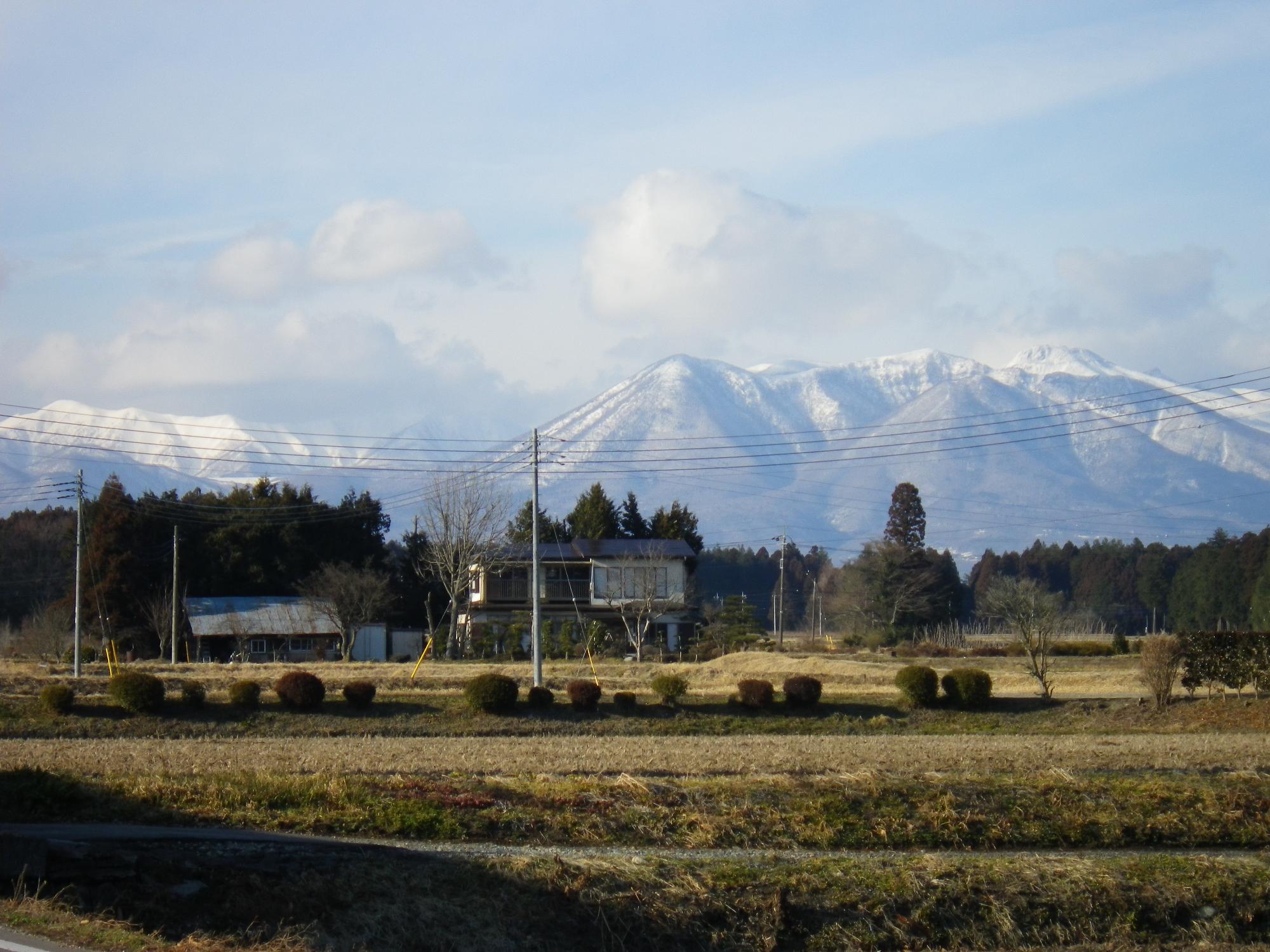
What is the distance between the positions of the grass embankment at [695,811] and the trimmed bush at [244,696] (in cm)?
2117

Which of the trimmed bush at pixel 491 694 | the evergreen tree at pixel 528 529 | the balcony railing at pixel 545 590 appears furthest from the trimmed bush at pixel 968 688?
the evergreen tree at pixel 528 529

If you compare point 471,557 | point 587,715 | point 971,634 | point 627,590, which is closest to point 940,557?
point 971,634

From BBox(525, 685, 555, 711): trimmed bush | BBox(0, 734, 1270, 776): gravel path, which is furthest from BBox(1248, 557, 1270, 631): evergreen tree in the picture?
BBox(525, 685, 555, 711): trimmed bush

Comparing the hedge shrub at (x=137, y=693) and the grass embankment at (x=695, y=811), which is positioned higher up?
the grass embankment at (x=695, y=811)

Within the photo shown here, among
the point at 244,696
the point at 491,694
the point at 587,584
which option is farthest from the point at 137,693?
the point at 587,584

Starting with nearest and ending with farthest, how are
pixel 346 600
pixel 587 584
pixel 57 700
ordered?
pixel 57 700, pixel 346 600, pixel 587 584

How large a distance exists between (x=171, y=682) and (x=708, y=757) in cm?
2489

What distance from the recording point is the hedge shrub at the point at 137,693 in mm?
35031

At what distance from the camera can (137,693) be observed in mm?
35000

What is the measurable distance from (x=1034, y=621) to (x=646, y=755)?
2517 cm

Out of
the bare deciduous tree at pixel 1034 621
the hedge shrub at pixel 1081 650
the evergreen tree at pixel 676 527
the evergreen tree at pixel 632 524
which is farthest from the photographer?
the evergreen tree at pixel 632 524

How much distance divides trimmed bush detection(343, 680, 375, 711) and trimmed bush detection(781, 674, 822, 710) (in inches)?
529

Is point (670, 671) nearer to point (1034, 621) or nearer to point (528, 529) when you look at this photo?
point (1034, 621)

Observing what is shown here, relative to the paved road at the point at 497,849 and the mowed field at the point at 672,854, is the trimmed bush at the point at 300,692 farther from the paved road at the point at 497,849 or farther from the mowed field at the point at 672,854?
the paved road at the point at 497,849
